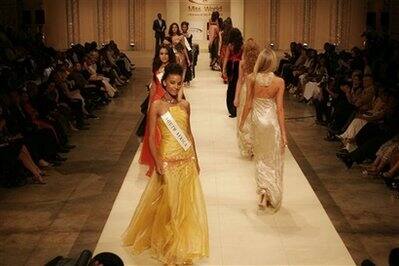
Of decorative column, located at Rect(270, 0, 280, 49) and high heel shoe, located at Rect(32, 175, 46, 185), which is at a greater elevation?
decorative column, located at Rect(270, 0, 280, 49)

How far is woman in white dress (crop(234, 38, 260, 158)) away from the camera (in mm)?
8109

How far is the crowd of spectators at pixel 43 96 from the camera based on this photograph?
796 centimetres

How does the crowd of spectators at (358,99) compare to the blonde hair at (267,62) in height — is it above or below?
below

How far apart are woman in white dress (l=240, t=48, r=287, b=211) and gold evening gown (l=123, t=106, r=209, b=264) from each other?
1346 mm

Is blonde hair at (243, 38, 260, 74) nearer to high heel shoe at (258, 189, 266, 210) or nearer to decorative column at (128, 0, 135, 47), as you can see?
high heel shoe at (258, 189, 266, 210)

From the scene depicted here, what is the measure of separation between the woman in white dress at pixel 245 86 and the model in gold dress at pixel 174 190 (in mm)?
2919

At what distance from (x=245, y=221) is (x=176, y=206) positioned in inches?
51.8

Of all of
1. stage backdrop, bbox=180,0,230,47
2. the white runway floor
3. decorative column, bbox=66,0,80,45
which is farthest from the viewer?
stage backdrop, bbox=180,0,230,47

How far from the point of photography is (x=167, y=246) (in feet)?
17.3

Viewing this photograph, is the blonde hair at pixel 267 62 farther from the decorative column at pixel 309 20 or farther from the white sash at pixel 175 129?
the decorative column at pixel 309 20

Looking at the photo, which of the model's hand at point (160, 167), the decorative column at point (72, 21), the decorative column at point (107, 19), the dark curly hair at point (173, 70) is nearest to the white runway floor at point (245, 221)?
the model's hand at point (160, 167)

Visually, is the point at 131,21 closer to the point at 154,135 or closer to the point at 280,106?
the point at 280,106

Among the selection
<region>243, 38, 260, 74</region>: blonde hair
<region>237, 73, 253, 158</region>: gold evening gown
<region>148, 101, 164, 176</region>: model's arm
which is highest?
<region>243, 38, 260, 74</region>: blonde hair

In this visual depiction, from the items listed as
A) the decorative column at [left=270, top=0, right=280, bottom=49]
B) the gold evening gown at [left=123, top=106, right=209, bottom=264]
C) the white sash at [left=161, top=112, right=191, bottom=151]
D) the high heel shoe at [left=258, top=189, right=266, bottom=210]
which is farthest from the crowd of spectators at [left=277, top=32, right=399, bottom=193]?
the decorative column at [left=270, top=0, right=280, bottom=49]
